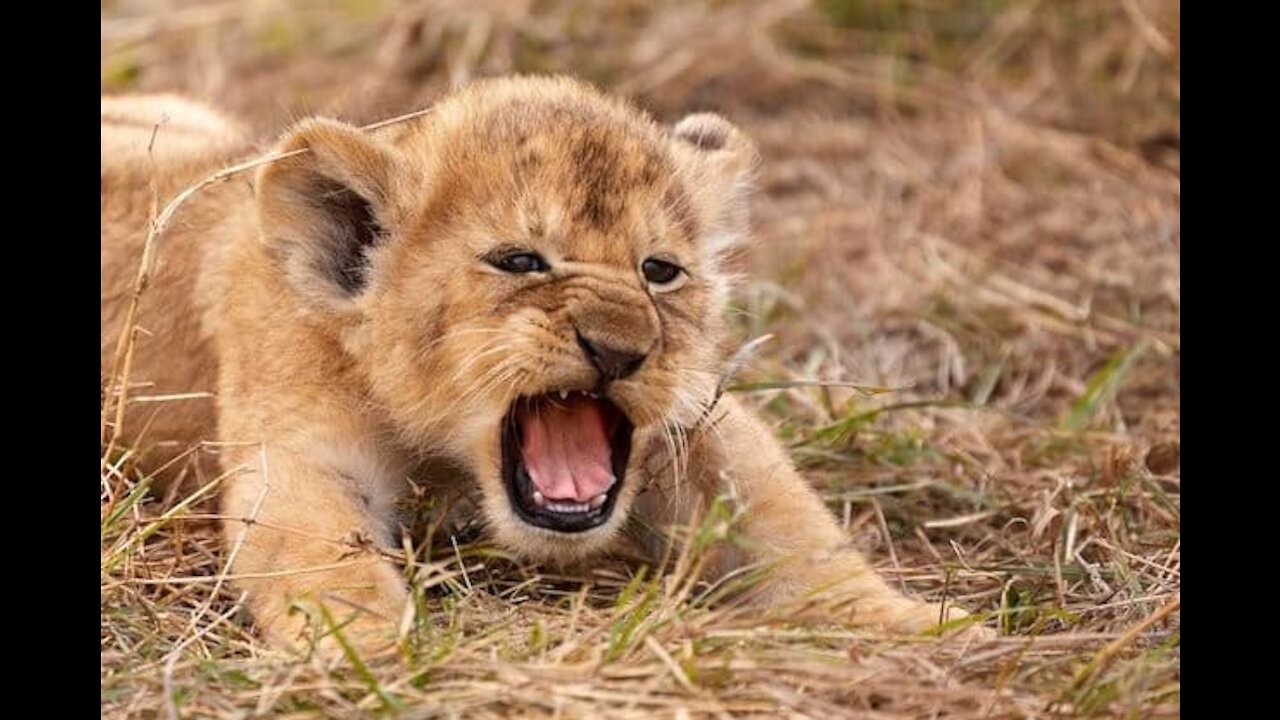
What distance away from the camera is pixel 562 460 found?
516cm

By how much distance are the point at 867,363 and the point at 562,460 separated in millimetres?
2681

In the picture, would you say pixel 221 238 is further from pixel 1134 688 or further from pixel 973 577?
pixel 1134 688

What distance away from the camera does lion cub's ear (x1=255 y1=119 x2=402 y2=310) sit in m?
5.24

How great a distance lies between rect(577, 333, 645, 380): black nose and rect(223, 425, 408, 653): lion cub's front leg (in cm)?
68

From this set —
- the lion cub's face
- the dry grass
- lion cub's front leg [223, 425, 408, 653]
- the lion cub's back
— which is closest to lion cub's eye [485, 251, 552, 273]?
the lion cub's face

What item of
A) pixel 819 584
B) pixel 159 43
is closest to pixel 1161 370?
pixel 819 584

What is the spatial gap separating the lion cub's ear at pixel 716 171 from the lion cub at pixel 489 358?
16 millimetres

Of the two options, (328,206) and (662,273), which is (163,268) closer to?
(328,206)

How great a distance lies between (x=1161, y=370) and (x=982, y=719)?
3501 millimetres

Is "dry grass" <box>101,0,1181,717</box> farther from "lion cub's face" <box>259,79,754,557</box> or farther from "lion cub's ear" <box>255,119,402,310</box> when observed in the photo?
"lion cub's ear" <box>255,119,402,310</box>

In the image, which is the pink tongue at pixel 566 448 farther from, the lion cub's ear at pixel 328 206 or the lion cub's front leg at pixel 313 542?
the lion cub's ear at pixel 328 206

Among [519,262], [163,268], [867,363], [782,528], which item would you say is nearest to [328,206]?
[519,262]

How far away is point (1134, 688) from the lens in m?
4.30

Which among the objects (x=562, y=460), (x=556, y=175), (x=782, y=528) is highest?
(x=556, y=175)
